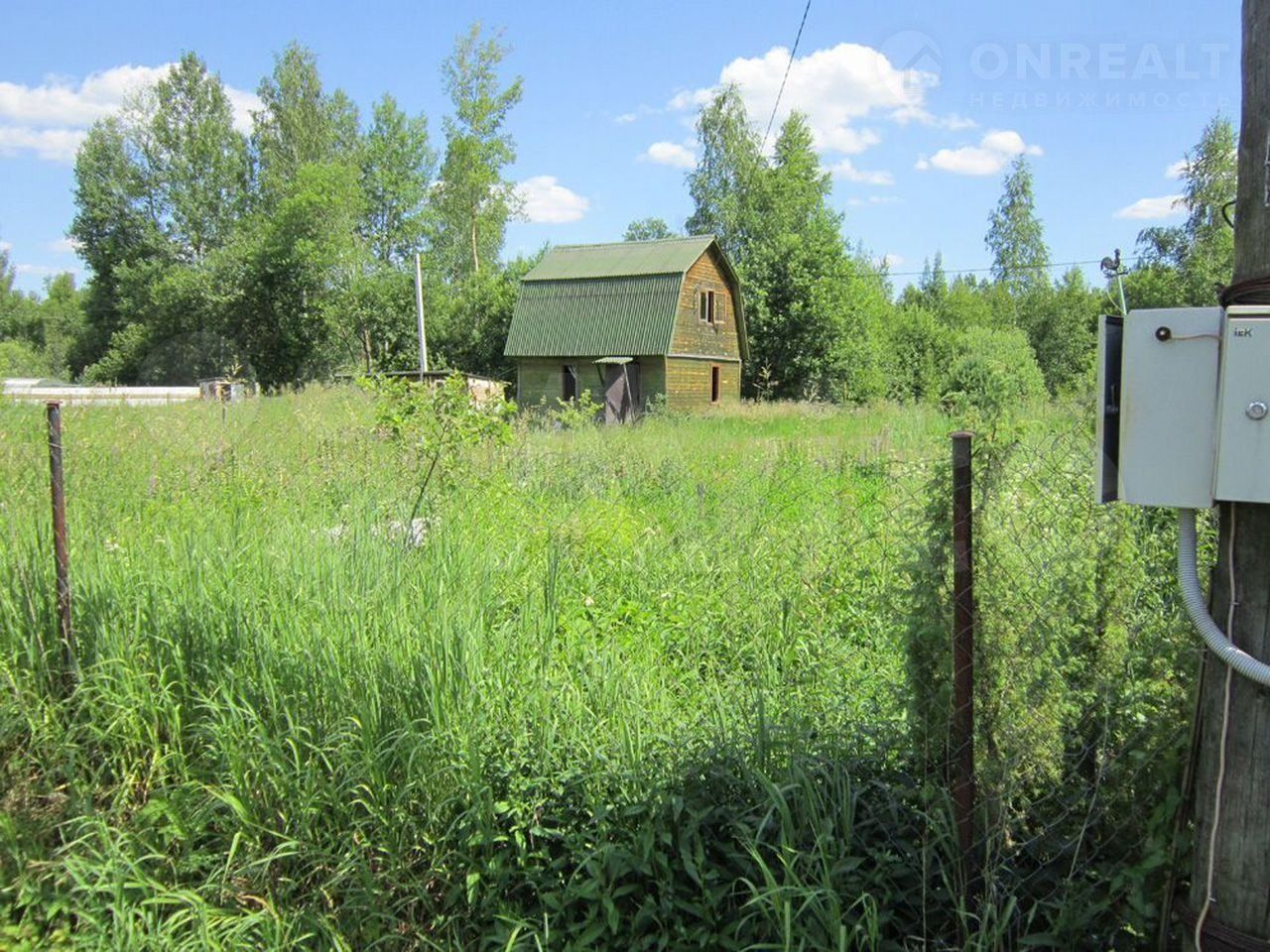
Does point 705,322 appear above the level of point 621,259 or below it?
below

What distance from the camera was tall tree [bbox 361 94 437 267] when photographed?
45531 mm

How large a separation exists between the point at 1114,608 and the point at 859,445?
9.57 meters

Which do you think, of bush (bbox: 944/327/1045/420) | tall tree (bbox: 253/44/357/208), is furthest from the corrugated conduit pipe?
tall tree (bbox: 253/44/357/208)

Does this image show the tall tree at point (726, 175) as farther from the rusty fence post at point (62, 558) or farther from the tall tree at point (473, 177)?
the rusty fence post at point (62, 558)

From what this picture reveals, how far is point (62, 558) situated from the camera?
3.90 m

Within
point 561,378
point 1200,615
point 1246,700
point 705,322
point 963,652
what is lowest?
point 963,652

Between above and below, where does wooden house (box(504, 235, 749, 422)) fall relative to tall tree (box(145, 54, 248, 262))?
below

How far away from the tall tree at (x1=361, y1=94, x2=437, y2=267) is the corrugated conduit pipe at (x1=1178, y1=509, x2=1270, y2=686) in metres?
47.4

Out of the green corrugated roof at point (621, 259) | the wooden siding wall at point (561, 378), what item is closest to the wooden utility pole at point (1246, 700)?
the wooden siding wall at point (561, 378)

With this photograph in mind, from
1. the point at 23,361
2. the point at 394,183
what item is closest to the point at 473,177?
the point at 394,183

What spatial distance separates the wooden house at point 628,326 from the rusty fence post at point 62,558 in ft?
78.5

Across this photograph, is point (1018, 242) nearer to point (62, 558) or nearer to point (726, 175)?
point (726, 175)

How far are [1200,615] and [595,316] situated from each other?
29.9 metres

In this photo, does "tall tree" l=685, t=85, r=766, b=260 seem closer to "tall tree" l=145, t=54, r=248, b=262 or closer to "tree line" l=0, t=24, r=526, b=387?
"tree line" l=0, t=24, r=526, b=387
